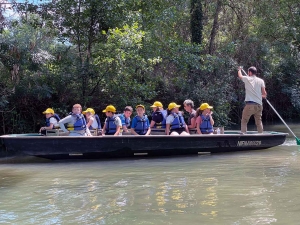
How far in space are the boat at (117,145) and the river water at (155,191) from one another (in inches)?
11.1

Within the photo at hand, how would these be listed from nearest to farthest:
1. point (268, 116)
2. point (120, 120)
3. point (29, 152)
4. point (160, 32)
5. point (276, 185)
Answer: point (276, 185)
point (29, 152)
point (120, 120)
point (160, 32)
point (268, 116)

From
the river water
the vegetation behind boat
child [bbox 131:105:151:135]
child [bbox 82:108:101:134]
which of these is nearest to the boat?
the river water

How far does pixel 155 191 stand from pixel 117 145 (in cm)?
365

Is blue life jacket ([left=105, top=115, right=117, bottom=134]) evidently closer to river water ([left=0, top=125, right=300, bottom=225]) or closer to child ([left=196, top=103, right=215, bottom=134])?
river water ([left=0, top=125, right=300, bottom=225])

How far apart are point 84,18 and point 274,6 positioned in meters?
9.22

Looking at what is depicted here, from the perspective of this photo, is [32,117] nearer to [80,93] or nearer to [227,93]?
[80,93]

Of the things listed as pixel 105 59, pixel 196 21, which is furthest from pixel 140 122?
pixel 196 21

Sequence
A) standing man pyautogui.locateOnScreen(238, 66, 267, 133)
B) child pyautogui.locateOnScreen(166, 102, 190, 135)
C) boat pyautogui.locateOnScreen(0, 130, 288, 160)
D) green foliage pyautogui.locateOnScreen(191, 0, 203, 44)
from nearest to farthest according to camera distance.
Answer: boat pyautogui.locateOnScreen(0, 130, 288, 160) < child pyautogui.locateOnScreen(166, 102, 190, 135) < standing man pyautogui.locateOnScreen(238, 66, 267, 133) < green foliage pyautogui.locateOnScreen(191, 0, 203, 44)

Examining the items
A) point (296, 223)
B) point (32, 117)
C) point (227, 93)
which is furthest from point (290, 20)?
point (296, 223)

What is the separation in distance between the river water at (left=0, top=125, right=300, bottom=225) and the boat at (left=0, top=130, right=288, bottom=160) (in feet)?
0.93

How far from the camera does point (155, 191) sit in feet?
22.1

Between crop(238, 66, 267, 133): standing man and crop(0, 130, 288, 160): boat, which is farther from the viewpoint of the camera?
crop(238, 66, 267, 133): standing man

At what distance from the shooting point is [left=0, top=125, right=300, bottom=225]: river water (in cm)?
539

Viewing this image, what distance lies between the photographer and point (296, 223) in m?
5.02
